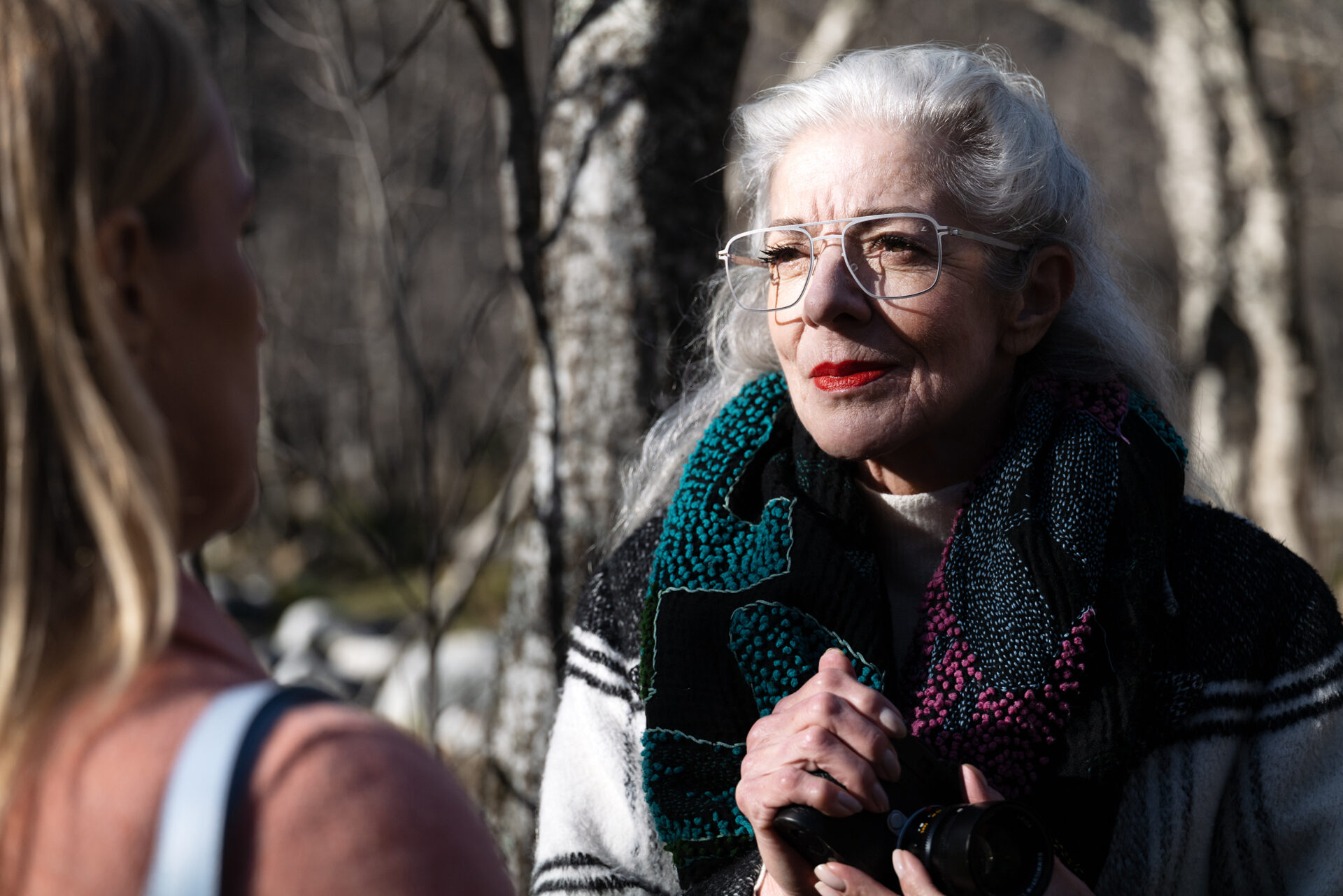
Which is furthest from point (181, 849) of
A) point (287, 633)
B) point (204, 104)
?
point (287, 633)

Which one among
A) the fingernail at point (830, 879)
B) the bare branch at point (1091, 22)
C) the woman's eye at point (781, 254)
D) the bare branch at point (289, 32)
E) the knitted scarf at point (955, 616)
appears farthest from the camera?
the bare branch at point (1091, 22)

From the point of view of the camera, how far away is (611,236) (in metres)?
2.68

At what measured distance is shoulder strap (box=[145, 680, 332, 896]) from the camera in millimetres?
786

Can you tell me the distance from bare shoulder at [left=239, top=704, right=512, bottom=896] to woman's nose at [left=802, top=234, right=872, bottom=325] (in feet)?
3.99

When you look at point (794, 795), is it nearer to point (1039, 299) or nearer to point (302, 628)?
point (1039, 299)

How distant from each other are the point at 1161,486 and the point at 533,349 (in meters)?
1.45

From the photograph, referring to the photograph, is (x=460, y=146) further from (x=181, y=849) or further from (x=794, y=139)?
(x=181, y=849)

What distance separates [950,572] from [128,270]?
4.50 feet

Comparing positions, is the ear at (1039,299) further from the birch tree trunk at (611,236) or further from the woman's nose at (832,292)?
the birch tree trunk at (611,236)

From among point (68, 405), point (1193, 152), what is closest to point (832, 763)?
point (68, 405)

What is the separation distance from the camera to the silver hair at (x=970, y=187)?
1987 millimetres

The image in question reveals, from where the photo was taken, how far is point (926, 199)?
1947mm

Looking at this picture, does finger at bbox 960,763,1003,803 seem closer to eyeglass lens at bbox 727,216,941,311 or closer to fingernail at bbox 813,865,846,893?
fingernail at bbox 813,865,846,893

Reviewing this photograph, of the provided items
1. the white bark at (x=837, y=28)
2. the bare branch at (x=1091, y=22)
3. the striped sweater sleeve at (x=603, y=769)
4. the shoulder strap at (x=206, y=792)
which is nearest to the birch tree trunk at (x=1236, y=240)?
the bare branch at (x=1091, y=22)
